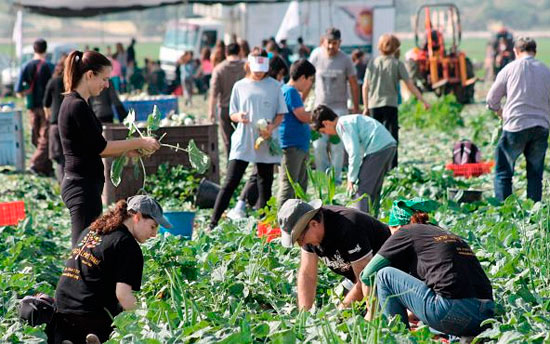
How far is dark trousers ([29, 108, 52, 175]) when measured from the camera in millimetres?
13625

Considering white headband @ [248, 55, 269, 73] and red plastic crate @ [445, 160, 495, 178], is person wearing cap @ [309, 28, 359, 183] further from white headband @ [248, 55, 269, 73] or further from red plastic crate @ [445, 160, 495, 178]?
white headband @ [248, 55, 269, 73]

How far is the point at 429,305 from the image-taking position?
5.39 meters

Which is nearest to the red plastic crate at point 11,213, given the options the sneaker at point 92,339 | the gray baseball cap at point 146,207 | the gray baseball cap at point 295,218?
the gray baseball cap at point 146,207

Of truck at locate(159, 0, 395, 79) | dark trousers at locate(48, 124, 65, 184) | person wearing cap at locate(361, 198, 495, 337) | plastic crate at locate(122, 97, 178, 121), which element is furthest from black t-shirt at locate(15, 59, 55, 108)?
truck at locate(159, 0, 395, 79)

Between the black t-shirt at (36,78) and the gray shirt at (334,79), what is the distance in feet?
12.7

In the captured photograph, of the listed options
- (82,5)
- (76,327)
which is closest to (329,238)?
(76,327)

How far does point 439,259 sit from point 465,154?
7326 millimetres

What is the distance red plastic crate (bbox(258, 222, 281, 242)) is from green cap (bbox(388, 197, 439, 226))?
1885 mm

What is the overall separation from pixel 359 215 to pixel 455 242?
59 centimetres

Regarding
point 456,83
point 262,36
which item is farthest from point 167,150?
point 262,36

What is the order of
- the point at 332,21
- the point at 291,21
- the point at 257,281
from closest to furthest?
the point at 257,281 → the point at 291,21 → the point at 332,21

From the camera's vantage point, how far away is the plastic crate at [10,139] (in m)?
14.0

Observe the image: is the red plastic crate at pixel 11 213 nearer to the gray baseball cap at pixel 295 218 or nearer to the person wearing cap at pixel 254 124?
the person wearing cap at pixel 254 124

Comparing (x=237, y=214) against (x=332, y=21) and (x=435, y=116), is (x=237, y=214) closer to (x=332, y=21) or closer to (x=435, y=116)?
(x=435, y=116)
